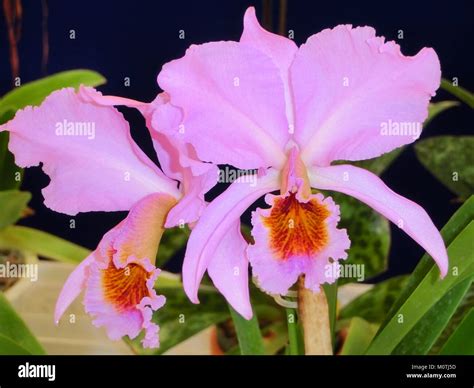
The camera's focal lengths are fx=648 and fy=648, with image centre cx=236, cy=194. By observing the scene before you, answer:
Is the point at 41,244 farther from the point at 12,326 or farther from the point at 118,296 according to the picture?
the point at 118,296

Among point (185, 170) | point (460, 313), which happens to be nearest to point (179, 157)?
point (185, 170)

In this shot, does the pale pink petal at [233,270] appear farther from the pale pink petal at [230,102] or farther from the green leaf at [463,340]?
the green leaf at [463,340]

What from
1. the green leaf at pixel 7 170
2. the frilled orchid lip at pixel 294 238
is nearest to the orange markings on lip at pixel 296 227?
the frilled orchid lip at pixel 294 238

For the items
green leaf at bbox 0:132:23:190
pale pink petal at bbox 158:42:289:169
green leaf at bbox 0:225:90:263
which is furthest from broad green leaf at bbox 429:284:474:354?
green leaf at bbox 0:132:23:190

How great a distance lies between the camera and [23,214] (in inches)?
39.6

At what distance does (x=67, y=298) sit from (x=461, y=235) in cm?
42

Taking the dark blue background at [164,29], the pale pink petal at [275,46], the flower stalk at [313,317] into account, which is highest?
the dark blue background at [164,29]

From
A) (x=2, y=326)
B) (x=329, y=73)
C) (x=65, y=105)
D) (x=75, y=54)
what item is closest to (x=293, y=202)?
(x=329, y=73)

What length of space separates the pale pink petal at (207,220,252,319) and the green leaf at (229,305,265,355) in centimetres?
4

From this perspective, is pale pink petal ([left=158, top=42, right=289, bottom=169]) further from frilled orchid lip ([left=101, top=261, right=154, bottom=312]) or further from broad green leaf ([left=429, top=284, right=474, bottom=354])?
broad green leaf ([left=429, top=284, right=474, bottom=354])

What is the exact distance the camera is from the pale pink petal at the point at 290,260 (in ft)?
1.94

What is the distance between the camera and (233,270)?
2.11 ft

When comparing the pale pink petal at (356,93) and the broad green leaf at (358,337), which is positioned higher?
the pale pink petal at (356,93)

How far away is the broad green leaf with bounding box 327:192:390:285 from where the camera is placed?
908 millimetres
